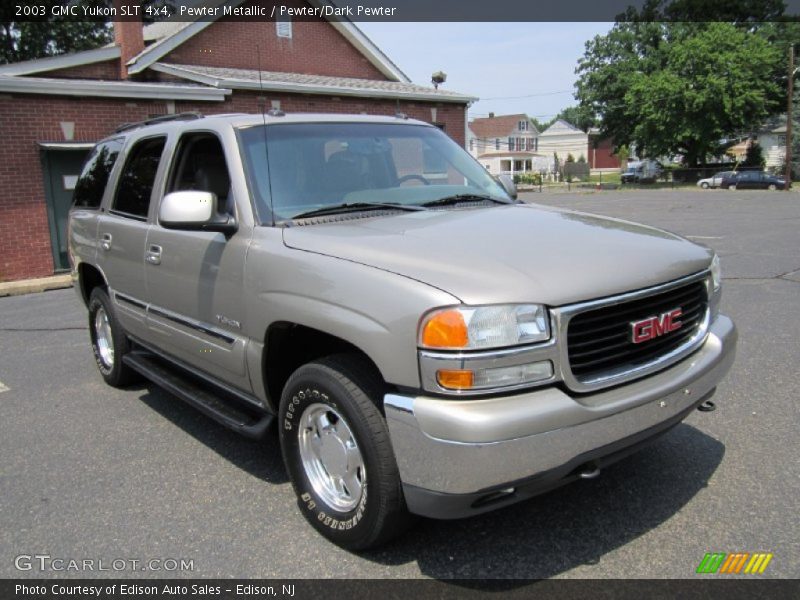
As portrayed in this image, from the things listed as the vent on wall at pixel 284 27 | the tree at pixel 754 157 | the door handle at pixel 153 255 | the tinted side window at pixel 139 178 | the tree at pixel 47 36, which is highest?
the tree at pixel 47 36

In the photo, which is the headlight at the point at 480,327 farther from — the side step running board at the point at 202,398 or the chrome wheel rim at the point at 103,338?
the chrome wheel rim at the point at 103,338

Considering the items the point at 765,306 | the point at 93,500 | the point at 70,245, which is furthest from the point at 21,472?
the point at 765,306

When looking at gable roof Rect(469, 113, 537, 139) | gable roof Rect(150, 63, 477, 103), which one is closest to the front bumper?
gable roof Rect(150, 63, 477, 103)

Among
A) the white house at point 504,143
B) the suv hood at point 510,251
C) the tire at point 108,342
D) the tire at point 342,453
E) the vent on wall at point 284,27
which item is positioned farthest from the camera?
the white house at point 504,143

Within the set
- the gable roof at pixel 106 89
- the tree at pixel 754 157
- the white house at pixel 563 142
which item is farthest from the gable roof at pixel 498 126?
the gable roof at pixel 106 89

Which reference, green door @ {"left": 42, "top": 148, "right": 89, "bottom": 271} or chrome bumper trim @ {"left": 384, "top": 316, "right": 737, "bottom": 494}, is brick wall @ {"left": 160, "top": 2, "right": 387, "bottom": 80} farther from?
chrome bumper trim @ {"left": 384, "top": 316, "right": 737, "bottom": 494}

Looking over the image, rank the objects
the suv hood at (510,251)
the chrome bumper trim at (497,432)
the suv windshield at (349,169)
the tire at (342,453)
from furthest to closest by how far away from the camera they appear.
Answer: the suv windshield at (349,169) → the tire at (342,453) → the suv hood at (510,251) → the chrome bumper trim at (497,432)

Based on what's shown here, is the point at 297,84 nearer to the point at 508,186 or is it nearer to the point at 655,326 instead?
the point at 508,186

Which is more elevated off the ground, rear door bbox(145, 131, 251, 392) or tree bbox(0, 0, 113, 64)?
tree bbox(0, 0, 113, 64)

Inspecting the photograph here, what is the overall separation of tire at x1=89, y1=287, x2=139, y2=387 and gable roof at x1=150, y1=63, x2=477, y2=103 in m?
9.49

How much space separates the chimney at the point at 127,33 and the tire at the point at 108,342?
41.6 feet

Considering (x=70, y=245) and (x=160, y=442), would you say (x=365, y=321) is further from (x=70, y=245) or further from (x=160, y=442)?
(x=70, y=245)

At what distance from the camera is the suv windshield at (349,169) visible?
3.50m

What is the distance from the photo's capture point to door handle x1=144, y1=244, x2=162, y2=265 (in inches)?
160
